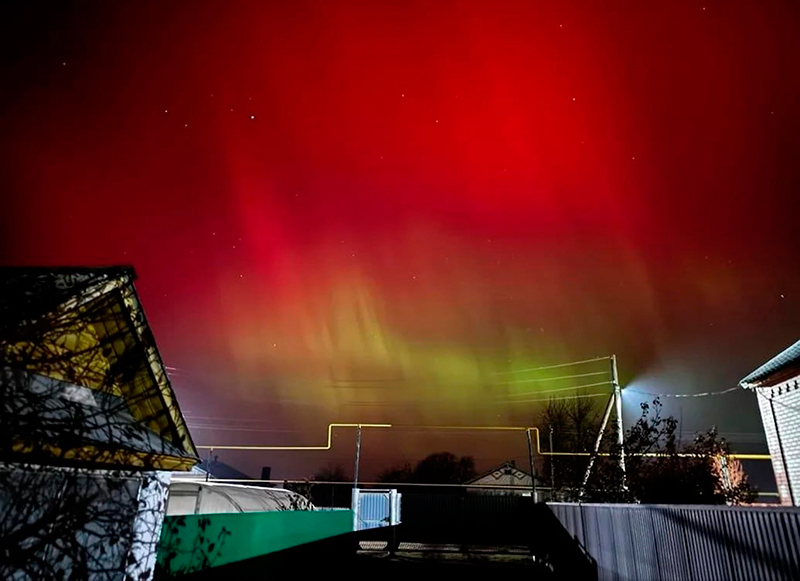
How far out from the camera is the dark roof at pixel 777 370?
13938 millimetres

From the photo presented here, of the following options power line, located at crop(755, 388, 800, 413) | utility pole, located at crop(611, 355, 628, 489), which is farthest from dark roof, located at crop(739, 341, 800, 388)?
utility pole, located at crop(611, 355, 628, 489)

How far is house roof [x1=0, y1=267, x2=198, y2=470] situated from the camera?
4.52m

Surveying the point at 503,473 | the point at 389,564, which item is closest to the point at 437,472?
the point at 503,473

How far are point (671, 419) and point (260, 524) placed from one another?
11.6 m

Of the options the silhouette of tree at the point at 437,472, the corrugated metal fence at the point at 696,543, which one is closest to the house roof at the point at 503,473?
the silhouette of tree at the point at 437,472

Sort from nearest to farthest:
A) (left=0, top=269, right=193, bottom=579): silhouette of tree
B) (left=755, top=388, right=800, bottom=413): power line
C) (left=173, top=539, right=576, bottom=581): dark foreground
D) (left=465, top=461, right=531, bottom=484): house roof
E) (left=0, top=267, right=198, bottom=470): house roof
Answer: (left=0, top=269, right=193, bottom=579): silhouette of tree, (left=0, top=267, right=198, bottom=470): house roof, (left=173, top=539, right=576, bottom=581): dark foreground, (left=755, top=388, right=800, bottom=413): power line, (left=465, top=461, right=531, bottom=484): house roof

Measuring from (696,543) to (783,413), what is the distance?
430 inches

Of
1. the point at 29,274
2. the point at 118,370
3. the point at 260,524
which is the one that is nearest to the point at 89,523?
the point at 118,370

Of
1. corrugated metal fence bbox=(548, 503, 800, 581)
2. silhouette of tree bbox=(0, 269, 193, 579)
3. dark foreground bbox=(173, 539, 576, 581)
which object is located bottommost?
dark foreground bbox=(173, 539, 576, 581)

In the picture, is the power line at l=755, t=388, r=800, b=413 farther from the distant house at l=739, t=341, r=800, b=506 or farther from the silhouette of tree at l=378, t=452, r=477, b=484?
the silhouette of tree at l=378, t=452, r=477, b=484

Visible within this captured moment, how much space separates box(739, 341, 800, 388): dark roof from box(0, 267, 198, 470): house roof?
15.8 meters

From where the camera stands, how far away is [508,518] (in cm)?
2253

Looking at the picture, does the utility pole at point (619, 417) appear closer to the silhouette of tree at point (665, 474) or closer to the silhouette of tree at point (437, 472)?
the silhouette of tree at point (665, 474)

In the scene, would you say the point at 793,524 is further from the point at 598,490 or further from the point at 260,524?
the point at 598,490
